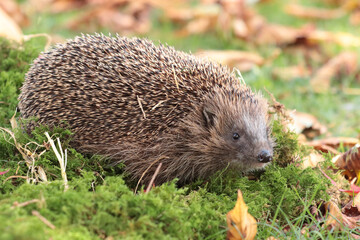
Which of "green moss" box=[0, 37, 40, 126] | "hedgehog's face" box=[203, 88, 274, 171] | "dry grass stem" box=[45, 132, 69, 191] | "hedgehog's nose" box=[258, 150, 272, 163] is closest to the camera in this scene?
"dry grass stem" box=[45, 132, 69, 191]

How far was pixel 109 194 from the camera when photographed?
12.1ft

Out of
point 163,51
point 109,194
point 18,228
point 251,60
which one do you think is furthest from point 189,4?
point 18,228

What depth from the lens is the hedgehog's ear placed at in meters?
4.75

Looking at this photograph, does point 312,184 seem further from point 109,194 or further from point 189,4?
point 189,4

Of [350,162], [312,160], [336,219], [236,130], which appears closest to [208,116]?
[236,130]

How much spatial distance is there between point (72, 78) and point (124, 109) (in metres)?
0.63

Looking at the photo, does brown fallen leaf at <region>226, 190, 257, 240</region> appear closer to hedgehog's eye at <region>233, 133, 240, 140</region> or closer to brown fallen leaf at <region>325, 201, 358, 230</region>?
brown fallen leaf at <region>325, 201, 358, 230</region>

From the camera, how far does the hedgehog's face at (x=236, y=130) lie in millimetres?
4625

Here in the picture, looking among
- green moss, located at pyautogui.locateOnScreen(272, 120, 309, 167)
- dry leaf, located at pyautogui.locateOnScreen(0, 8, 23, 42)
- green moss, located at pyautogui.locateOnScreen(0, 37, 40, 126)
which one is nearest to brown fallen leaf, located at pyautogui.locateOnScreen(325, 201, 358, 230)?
green moss, located at pyautogui.locateOnScreen(272, 120, 309, 167)

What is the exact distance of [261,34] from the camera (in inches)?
388

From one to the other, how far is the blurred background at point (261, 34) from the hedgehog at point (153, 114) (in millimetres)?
2199

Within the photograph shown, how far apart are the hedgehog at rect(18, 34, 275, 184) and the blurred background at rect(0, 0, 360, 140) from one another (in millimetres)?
2199

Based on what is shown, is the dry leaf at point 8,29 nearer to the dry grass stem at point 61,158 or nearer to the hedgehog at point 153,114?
the hedgehog at point 153,114

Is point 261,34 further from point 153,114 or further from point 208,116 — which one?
point 153,114
